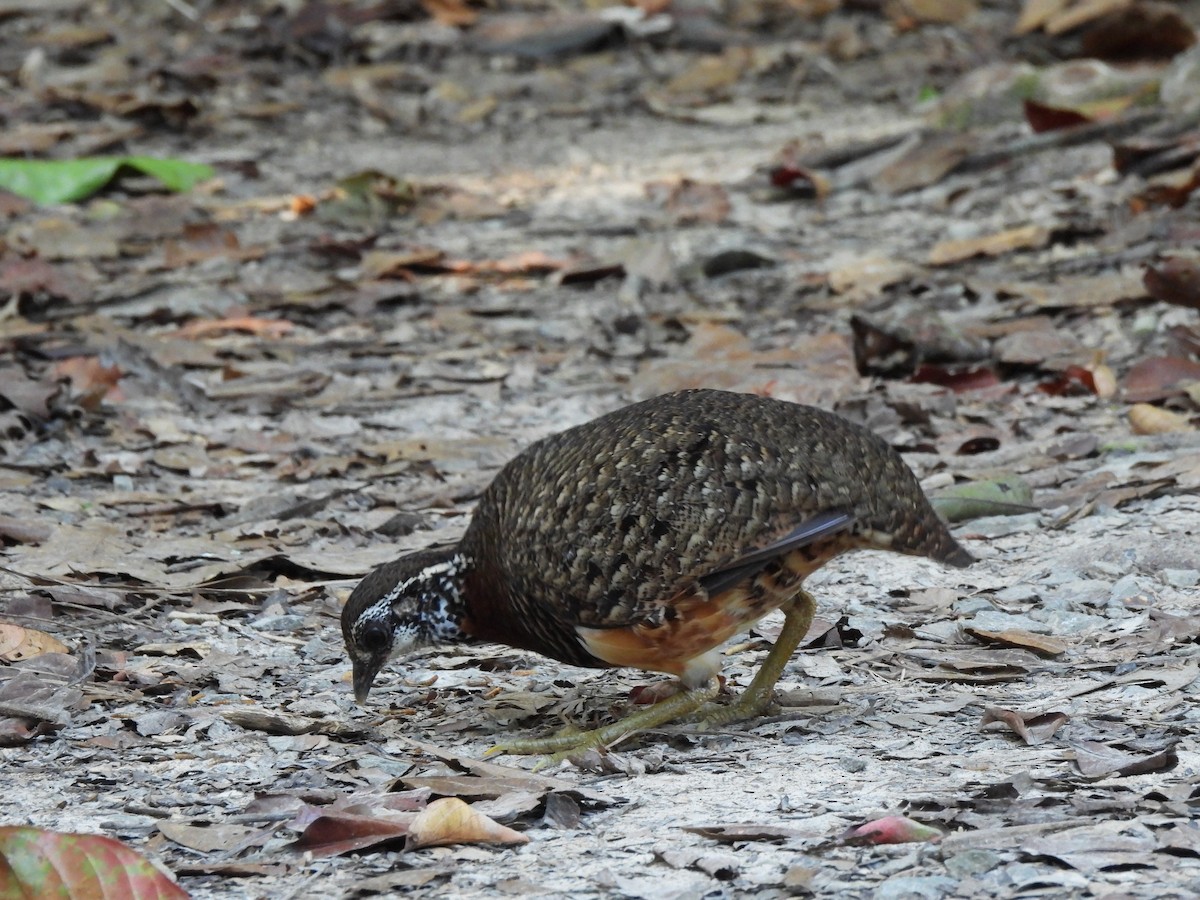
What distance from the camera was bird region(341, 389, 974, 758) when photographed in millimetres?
4090

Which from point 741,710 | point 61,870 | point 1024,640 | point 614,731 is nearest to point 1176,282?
point 1024,640

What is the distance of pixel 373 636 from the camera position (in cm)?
454

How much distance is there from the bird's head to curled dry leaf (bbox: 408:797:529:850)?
3.62 ft

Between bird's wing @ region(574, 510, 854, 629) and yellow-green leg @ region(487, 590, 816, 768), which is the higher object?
bird's wing @ region(574, 510, 854, 629)

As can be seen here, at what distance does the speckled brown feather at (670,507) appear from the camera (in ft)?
13.4

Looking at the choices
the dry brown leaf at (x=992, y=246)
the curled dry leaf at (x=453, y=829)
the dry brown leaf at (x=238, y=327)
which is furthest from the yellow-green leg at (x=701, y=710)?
the dry brown leaf at (x=992, y=246)

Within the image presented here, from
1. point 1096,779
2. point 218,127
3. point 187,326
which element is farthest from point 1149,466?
point 218,127

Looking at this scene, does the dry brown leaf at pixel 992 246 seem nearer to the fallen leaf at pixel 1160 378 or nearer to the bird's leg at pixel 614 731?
the fallen leaf at pixel 1160 378

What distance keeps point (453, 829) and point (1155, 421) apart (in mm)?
3843

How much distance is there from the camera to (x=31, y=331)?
26.7ft

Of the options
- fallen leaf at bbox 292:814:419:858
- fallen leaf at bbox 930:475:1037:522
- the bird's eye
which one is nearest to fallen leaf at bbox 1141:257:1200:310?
fallen leaf at bbox 930:475:1037:522

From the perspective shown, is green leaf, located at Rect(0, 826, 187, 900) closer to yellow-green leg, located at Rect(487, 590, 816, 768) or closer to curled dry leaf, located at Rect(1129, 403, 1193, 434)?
yellow-green leg, located at Rect(487, 590, 816, 768)

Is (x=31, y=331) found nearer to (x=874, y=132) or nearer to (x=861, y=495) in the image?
(x=861, y=495)

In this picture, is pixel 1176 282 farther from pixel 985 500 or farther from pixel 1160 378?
pixel 985 500
